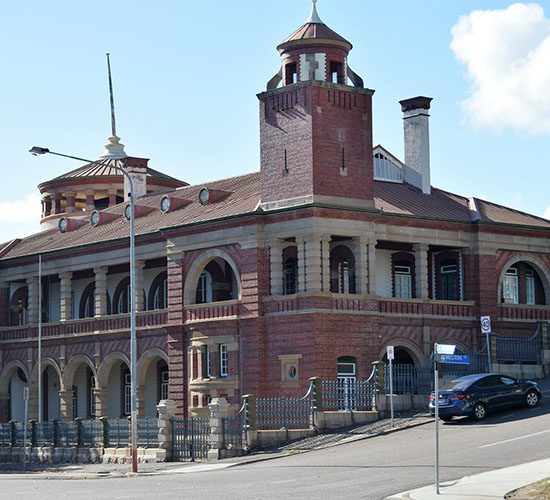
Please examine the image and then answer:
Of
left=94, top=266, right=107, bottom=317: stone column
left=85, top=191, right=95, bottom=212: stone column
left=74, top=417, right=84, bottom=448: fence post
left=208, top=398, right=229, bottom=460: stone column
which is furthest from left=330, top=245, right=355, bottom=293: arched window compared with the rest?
left=85, top=191, right=95, bottom=212: stone column

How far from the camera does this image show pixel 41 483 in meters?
33.2

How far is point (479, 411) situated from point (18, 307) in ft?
106

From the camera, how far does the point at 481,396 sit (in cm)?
3875

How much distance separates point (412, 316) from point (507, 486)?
2456cm

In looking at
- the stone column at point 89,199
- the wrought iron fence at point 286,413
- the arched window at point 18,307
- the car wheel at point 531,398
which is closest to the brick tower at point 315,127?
the wrought iron fence at point 286,413

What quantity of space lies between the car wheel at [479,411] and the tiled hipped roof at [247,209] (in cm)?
1160

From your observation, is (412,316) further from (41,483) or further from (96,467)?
(41,483)

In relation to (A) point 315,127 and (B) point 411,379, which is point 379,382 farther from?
(A) point 315,127

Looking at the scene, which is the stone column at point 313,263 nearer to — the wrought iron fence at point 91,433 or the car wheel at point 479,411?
the car wheel at point 479,411

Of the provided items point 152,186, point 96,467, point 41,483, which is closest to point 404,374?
point 96,467

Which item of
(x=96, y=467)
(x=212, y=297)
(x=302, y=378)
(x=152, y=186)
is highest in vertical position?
(x=152, y=186)

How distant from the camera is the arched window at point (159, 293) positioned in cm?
5649

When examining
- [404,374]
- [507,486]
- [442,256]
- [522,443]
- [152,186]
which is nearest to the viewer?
[507,486]

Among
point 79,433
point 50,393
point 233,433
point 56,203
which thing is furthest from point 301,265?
point 56,203
